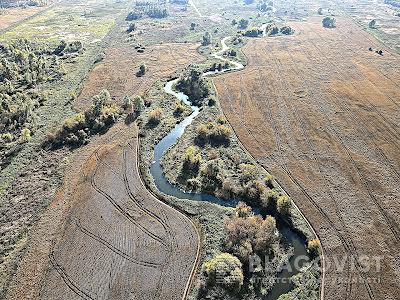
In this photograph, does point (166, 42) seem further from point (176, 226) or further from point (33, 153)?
point (176, 226)

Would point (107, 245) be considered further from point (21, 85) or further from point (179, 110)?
point (21, 85)

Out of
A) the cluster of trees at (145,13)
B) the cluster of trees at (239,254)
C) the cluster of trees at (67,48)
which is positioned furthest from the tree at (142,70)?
the cluster of trees at (145,13)

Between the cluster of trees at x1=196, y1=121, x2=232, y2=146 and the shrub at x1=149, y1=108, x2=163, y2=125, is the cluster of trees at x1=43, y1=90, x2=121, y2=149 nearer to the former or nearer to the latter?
the shrub at x1=149, y1=108, x2=163, y2=125

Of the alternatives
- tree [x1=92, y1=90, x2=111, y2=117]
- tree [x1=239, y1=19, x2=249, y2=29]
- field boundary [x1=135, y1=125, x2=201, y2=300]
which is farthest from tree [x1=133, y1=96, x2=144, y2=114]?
tree [x1=239, y1=19, x2=249, y2=29]

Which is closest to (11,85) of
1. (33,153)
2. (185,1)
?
(33,153)

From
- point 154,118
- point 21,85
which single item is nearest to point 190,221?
point 154,118

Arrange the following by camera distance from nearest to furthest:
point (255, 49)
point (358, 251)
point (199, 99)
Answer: point (358, 251) < point (199, 99) < point (255, 49)
